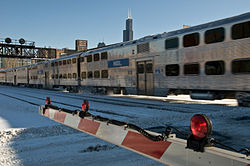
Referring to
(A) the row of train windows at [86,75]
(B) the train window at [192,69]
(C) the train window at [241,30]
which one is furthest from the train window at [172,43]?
(A) the row of train windows at [86,75]

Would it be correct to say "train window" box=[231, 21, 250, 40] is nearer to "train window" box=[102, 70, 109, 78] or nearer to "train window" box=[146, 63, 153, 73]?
"train window" box=[146, 63, 153, 73]

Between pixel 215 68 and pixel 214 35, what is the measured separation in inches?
61.3

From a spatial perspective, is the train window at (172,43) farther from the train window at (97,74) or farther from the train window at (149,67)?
the train window at (97,74)

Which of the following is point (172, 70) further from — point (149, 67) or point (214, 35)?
point (214, 35)

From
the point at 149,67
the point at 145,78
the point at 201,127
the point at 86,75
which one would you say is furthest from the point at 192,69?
the point at 86,75

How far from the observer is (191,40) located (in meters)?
11.4

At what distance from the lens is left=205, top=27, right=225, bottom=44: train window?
33.4 feet

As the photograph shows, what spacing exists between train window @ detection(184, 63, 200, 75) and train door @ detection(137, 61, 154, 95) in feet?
8.21

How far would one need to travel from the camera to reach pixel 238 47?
9539mm

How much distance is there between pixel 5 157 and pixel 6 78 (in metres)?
52.6

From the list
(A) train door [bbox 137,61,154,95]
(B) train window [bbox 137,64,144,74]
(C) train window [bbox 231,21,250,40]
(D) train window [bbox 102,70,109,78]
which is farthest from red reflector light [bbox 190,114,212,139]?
(D) train window [bbox 102,70,109,78]

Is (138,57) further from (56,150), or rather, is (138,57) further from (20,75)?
(20,75)

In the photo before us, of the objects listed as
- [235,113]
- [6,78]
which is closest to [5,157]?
[235,113]

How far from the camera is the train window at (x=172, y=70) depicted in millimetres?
12102
